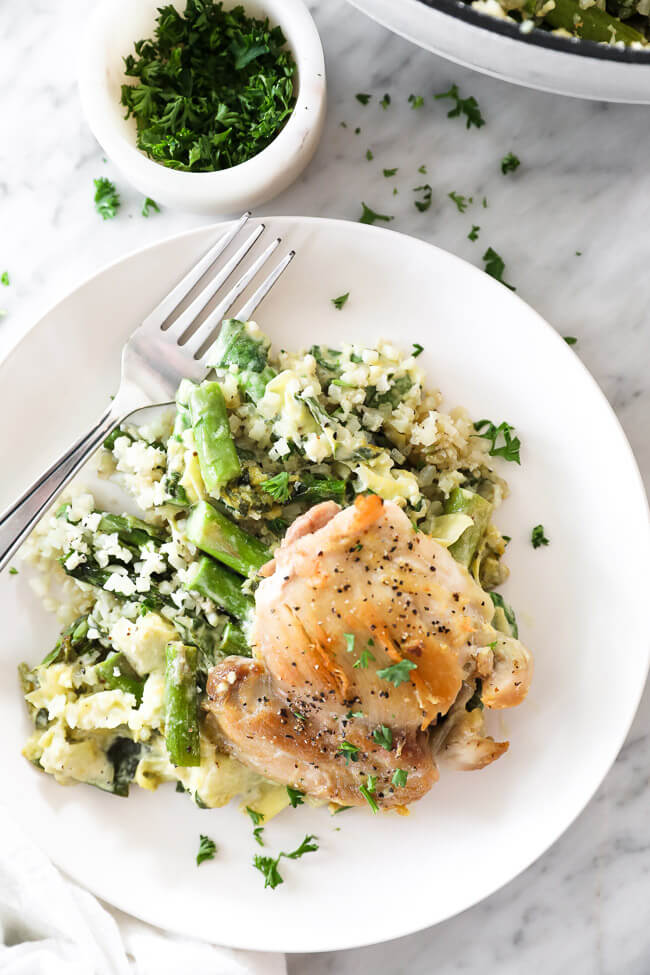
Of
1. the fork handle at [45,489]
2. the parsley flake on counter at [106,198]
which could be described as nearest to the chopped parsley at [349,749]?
the fork handle at [45,489]

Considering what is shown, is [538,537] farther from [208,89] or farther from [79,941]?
[79,941]

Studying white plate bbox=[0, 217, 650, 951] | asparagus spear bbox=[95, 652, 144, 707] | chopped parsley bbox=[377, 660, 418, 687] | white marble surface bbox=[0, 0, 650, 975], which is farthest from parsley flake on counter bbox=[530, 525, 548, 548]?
asparagus spear bbox=[95, 652, 144, 707]

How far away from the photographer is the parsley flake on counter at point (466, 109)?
297 cm

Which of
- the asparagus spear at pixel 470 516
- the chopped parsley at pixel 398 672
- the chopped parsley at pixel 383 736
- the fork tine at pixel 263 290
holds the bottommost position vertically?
the chopped parsley at pixel 383 736

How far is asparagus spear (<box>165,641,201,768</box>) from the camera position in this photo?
251 cm

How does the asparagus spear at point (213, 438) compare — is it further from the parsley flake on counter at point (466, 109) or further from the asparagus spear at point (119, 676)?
the parsley flake on counter at point (466, 109)

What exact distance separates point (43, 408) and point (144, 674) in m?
0.89

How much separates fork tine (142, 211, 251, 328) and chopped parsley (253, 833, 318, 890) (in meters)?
1.65

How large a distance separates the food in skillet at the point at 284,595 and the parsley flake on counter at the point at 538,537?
4.2 inches

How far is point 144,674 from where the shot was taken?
2629 millimetres

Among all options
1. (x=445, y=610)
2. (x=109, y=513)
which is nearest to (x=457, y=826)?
(x=445, y=610)

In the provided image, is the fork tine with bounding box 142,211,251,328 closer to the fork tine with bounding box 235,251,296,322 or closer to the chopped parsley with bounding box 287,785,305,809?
the fork tine with bounding box 235,251,296,322

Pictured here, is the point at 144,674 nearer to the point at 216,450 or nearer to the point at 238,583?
the point at 238,583

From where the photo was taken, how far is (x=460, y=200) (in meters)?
2.97
